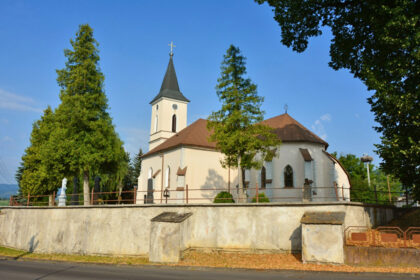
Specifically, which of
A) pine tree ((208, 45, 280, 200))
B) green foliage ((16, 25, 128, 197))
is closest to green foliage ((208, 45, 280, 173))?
pine tree ((208, 45, 280, 200))

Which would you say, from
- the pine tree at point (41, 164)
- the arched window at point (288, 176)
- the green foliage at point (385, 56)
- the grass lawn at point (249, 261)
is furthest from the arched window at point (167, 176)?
the green foliage at point (385, 56)

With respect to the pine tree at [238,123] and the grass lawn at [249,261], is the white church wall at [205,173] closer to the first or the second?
the pine tree at [238,123]

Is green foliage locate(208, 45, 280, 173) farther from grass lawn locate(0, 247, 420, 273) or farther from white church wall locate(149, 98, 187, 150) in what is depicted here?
white church wall locate(149, 98, 187, 150)

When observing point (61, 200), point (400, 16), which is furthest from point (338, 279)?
point (61, 200)

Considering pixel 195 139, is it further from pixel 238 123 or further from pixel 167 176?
pixel 238 123

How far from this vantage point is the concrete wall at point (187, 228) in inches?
603

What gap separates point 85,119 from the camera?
24.3m

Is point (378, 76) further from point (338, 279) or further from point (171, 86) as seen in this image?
point (171, 86)

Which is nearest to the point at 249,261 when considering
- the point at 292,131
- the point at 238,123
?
the point at 238,123

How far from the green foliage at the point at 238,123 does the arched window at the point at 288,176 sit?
16.6 feet

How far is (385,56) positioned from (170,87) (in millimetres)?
32223

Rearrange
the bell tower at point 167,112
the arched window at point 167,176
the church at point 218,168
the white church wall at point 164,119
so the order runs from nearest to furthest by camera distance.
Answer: the church at point 218,168
the arched window at point 167,176
the white church wall at point 164,119
the bell tower at point 167,112

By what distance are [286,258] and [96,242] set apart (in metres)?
10.8

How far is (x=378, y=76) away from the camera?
13.5 meters
